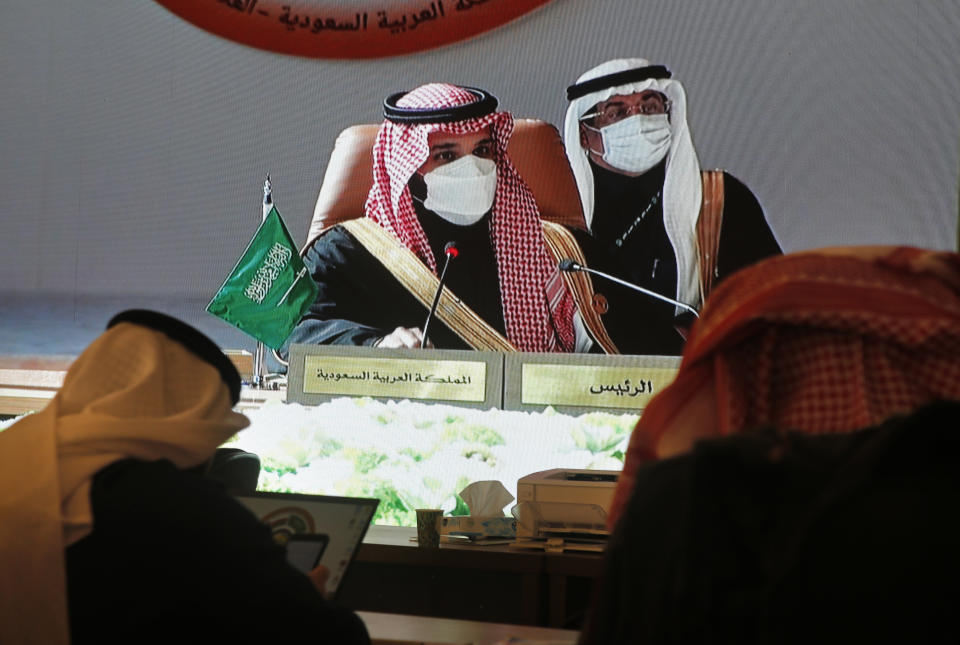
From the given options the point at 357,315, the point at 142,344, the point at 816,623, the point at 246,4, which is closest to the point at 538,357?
the point at 357,315

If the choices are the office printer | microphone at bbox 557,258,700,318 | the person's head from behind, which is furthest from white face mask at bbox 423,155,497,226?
the person's head from behind

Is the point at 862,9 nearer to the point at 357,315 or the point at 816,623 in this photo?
the point at 357,315

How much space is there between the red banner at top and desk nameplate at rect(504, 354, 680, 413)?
49.6 inches

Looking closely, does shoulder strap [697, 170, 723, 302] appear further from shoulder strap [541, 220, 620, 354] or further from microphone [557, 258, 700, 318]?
shoulder strap [541, 220, 620, 354]

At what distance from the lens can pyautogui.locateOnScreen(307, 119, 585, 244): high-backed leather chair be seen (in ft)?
10.9

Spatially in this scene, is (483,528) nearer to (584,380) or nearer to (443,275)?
(584,380)

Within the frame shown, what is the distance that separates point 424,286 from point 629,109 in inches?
38.0

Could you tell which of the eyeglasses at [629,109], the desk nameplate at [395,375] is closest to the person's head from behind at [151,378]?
the desk nameplate at [395,375]

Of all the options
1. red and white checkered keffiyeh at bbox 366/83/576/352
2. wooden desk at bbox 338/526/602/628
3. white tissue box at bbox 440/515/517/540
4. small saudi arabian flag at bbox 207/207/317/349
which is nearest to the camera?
wooden desk at bbox 338/526/602/628

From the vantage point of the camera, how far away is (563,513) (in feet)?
8.27

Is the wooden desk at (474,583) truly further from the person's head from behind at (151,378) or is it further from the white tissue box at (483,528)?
the person's head from behind at (151,378)

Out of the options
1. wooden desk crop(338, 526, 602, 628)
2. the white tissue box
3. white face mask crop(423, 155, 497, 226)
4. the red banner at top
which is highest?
the red banner at top

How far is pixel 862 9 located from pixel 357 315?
2.03m

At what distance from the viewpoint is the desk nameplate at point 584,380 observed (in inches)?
126
